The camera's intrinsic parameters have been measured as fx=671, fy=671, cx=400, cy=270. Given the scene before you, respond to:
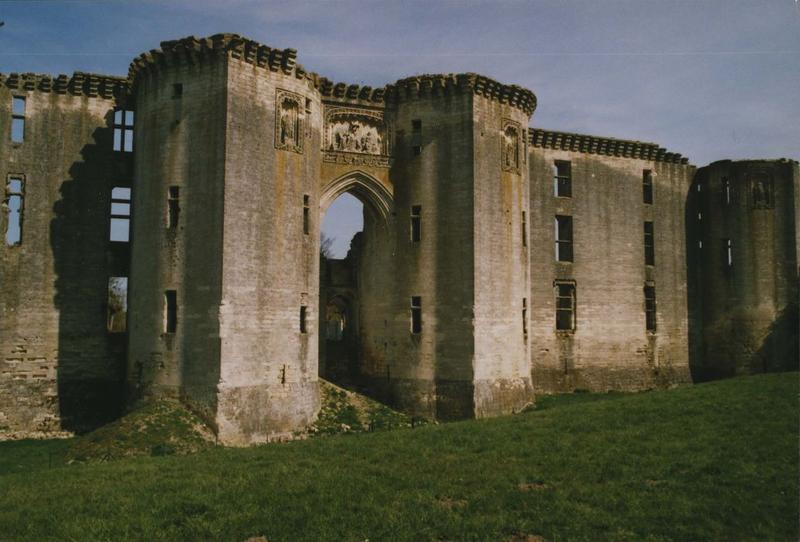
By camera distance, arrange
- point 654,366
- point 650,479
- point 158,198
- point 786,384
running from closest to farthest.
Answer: point 650,479
point 786,384
point 158,198
point 654,366

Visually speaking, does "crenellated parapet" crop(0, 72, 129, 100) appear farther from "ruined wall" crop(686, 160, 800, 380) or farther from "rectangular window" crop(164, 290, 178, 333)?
"ruined wall" crop(686, 160, 800, 380)

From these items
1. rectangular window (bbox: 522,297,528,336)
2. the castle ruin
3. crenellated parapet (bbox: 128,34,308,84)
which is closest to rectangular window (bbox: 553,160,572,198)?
the castle ruin

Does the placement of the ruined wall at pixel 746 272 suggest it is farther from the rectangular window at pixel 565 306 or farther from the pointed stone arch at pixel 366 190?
the pointed stone arch at pixel 366 190

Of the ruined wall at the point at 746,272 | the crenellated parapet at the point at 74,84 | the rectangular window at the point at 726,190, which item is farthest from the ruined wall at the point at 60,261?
the rectangular window at the point at 726,190

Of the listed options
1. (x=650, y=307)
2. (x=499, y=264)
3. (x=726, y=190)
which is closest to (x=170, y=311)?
(x=499, y=264)

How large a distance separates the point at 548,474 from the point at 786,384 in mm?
10952

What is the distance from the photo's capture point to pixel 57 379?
70.3ft

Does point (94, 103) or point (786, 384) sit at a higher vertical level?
point (94, 103)

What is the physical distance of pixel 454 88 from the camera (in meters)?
23.8

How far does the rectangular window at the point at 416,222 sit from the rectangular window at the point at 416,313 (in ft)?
6.92

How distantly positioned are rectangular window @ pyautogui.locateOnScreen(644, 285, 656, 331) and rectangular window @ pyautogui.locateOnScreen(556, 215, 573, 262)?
4547mm

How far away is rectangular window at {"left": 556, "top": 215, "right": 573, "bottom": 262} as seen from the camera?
2989cm

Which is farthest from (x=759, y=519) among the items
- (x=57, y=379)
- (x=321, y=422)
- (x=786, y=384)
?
(x=57, y=379)

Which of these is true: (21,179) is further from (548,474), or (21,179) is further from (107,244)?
(548,474)
